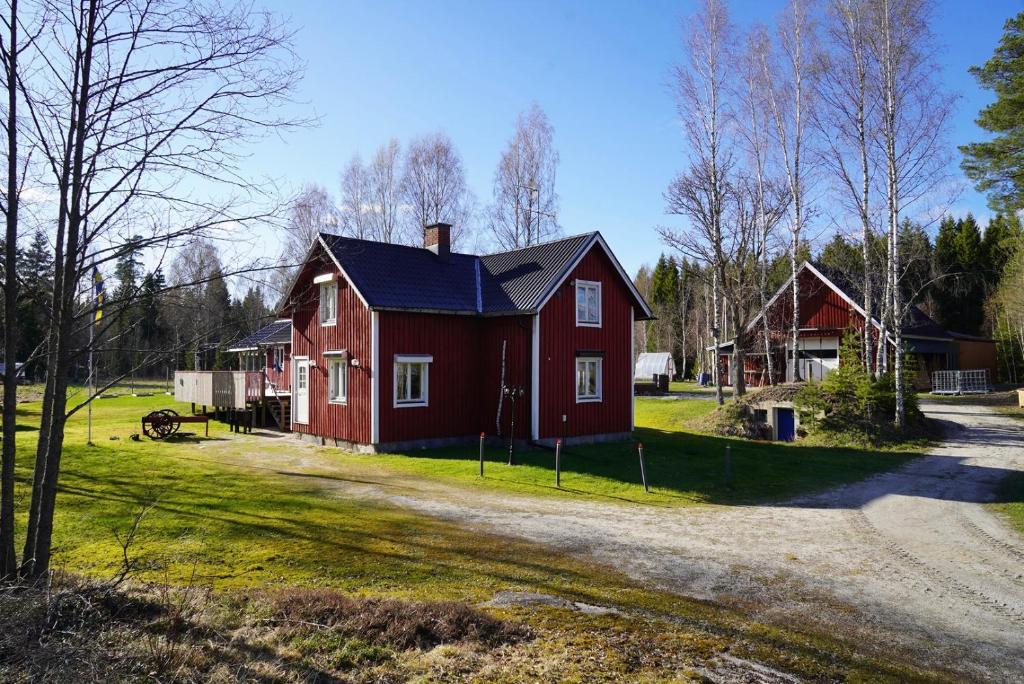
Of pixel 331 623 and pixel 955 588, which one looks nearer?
pixel 331 623

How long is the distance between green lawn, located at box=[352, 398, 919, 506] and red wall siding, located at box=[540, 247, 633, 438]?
0.98m

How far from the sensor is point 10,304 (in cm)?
560

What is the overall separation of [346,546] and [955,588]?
26.1 ft

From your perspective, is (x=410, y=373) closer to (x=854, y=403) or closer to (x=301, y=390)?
(x=301, y=390)

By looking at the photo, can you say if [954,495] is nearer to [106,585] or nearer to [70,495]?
[106,585]

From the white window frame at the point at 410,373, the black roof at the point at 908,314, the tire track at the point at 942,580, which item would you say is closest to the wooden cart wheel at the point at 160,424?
the white window frame at the point at 410,373

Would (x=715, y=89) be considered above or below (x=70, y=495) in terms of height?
above

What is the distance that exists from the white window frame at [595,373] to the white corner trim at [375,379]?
19.8ft

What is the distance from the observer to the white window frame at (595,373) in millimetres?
20242

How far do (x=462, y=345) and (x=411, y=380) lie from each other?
2.11 m

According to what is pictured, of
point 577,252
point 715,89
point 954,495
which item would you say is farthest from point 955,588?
point 715,89

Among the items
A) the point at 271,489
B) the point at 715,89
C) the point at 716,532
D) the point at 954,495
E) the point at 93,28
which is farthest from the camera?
the point at 715,89

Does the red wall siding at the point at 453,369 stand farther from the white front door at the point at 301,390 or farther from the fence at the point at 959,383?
the fence at the point at 959,383

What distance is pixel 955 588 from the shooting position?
8109 mm
